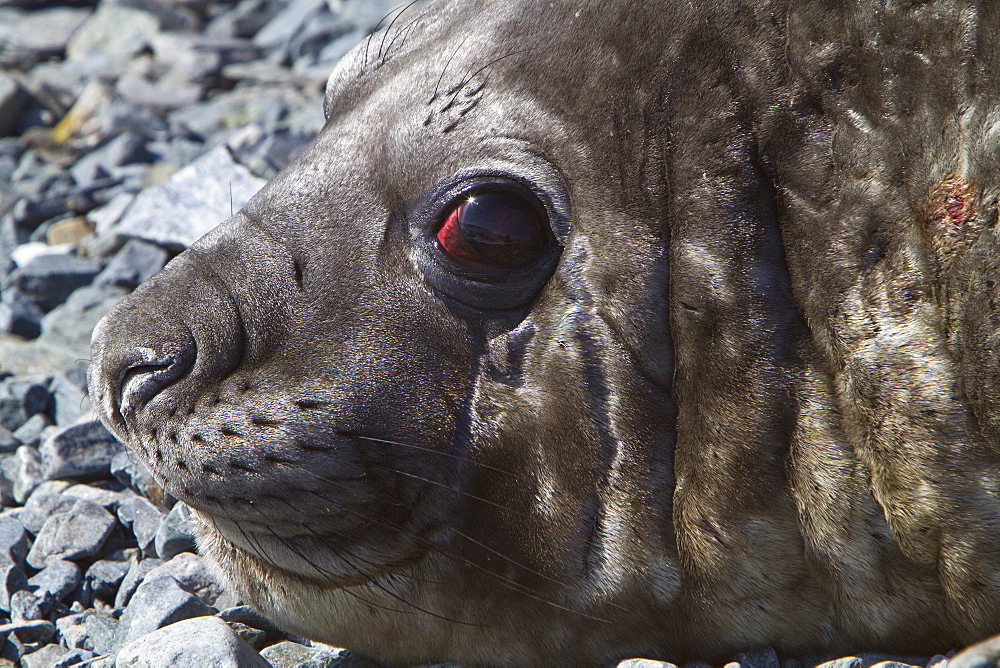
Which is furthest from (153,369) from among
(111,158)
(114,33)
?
(114,33)

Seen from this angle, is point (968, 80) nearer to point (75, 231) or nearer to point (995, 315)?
point (995, 315)

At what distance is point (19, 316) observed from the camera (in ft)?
18.7

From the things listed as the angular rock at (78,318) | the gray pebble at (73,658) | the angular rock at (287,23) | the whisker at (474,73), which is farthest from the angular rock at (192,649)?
the angular rock at (287,23)

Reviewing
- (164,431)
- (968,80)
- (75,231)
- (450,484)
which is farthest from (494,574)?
(75,231)

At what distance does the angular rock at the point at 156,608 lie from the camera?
3322mm

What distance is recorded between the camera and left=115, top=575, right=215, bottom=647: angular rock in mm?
3322

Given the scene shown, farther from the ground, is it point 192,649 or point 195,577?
point 195,577

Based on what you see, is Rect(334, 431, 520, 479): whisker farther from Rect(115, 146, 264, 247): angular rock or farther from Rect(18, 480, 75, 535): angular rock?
Rect(115, 146, 264, 247): angular rock

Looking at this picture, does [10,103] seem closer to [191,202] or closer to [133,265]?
[191,202]

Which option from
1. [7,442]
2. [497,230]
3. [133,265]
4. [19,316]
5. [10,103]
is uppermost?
[10,103]

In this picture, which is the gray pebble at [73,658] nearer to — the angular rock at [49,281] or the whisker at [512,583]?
the whisker at [512,583]

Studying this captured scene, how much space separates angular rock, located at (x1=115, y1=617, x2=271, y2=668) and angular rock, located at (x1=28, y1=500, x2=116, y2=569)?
3.10ft

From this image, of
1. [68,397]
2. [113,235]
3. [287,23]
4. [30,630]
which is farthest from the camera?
[287,23]

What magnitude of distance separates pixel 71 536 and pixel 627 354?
6.87 ft
